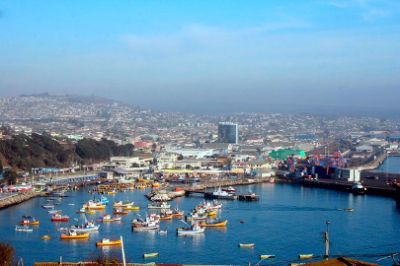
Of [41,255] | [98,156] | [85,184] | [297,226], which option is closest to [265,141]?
[98,156]

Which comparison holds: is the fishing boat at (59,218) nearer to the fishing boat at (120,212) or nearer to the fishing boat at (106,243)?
the fishing boat at (120,212)

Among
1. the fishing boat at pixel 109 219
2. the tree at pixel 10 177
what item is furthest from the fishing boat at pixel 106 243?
the tree at pixel 10 177

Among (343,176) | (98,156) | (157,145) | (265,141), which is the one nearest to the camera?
(343,176)

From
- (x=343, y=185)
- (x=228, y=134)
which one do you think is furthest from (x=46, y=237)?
(x=228, y=134)

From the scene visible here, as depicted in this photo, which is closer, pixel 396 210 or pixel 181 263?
pixel 181 263

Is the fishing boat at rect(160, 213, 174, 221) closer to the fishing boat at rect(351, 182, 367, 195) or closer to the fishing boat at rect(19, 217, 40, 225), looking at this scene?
the fishing boat at rect(19, 217, 40, 225)

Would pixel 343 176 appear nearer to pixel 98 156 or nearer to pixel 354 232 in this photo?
pixel 98 156
